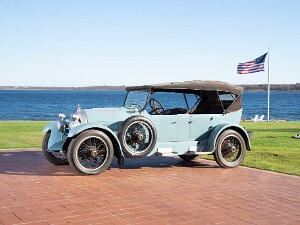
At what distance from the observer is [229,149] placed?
827 centimetres

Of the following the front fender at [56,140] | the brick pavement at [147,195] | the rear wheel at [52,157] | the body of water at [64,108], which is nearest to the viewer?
the brick pavement at [147,195]

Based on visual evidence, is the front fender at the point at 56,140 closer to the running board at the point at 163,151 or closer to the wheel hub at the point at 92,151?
the wheel hub at the point at 92,151

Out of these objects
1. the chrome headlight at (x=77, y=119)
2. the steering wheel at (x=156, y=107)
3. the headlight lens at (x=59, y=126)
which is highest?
the steering wheel at (x=156, y=107)

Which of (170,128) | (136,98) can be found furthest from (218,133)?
(136,98)

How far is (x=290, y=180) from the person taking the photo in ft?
23.2

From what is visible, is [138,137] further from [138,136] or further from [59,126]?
[59,126]

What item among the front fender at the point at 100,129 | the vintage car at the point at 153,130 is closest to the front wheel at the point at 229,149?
the vintage car at the point at 153,130

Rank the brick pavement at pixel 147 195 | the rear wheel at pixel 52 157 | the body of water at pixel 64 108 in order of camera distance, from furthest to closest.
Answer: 1. the body of water at pixel 64 108
2. the rear wheel at pixel 52 157
3. the brick pavement at pixel 147 195

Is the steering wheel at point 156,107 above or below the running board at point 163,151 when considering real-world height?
above

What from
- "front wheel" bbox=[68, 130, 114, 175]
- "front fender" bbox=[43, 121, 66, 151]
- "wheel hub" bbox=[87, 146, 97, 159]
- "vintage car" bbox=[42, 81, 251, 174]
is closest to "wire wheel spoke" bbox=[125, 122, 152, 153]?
"vintage car" bbox=[42, 81, 251, 174]

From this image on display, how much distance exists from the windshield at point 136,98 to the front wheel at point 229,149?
5.30 feet

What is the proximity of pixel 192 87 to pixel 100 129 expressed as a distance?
80.6 inches

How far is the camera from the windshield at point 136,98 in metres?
8.03

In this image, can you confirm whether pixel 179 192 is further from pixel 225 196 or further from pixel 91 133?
pixel 91 133
